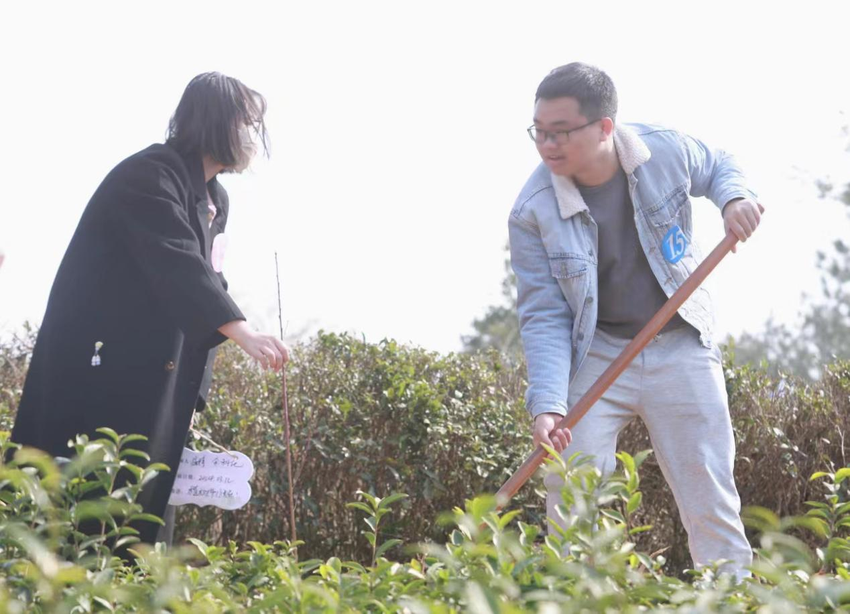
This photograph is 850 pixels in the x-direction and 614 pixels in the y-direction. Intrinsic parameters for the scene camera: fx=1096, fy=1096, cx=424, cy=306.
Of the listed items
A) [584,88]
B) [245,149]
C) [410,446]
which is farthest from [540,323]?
[410,446]

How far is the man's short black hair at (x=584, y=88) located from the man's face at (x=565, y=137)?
0.8 inches

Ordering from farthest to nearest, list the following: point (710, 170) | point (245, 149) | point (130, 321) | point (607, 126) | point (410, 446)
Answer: point (410, 446)
point (710, 170)
point (607, 126)
point (245, 149)
point (130, 321)

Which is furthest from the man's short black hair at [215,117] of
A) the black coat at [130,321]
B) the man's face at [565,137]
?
the man's face at [565,137]

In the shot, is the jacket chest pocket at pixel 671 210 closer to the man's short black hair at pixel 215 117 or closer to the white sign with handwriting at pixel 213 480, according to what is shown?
the man's short black hair at pixel 215 117

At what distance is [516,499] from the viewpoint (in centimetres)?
507

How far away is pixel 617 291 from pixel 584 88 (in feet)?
2.12

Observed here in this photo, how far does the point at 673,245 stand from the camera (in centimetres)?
348

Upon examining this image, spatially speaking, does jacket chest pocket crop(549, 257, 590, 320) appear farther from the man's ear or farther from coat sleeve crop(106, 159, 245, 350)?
coat sleeve crop(106, 159, 245, 350)

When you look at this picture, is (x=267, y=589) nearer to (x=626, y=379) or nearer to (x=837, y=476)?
(x=837, y=476)

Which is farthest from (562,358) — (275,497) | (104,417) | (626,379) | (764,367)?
(764,367)

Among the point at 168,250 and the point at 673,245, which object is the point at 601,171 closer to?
the point at 673,245

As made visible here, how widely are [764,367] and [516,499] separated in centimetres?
157

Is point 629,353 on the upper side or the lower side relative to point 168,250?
lower

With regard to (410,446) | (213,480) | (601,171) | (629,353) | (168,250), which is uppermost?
(601,171)
